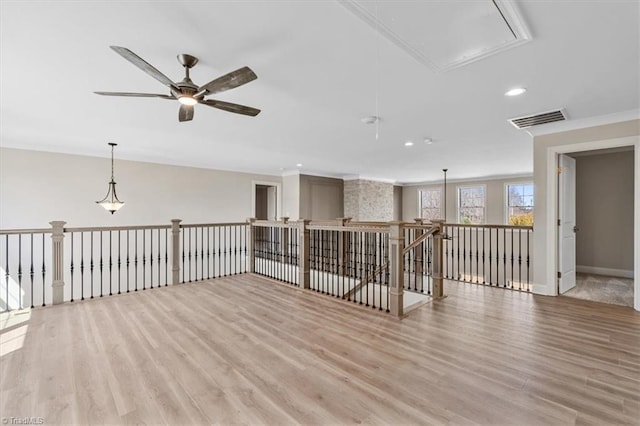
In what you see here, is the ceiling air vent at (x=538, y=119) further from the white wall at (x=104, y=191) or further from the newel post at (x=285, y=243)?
the white wall at (x=104, y=191)

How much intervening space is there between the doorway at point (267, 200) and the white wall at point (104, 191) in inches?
19.1

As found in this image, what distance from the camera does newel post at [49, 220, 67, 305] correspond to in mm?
3875

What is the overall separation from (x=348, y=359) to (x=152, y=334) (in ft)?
6.51

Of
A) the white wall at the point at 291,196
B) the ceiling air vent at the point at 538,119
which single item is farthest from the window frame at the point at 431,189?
the ceiling air vent at the point at 538,119

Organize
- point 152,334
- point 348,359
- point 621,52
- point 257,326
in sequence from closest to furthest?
1. point 621,52
2. point 348,359
3. point 152,334
4. point 257,326

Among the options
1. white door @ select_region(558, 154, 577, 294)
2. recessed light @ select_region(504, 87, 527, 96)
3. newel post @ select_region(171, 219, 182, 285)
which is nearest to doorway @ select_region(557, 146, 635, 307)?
white door @ select_region(558, 154, 577, 294)

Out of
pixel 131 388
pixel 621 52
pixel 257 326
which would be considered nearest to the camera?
pixel 131 388

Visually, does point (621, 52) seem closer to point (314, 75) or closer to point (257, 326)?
point (314, 75)

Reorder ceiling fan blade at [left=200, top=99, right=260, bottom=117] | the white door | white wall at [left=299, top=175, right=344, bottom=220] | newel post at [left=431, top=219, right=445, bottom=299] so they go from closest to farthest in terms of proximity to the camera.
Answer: ceiling fan blade at [left=200, top=99, right=260, bottom=117] < newel post at [left=431, top=219, right=445, bottom=299] < the white door < white wall at [left=299, top=175, right=344, bottom=220]

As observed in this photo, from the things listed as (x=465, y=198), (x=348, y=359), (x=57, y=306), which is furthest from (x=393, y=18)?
(x=465, y=198)

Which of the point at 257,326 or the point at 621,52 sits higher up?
the point at 621,52

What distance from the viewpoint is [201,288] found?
15.2 ft

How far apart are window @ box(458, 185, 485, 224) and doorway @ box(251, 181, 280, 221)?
6.40 metres

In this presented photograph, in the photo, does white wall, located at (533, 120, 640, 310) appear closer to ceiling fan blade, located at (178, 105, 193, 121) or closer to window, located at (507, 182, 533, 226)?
ceiling fan blade, located at (178, 105, 193, 121)
